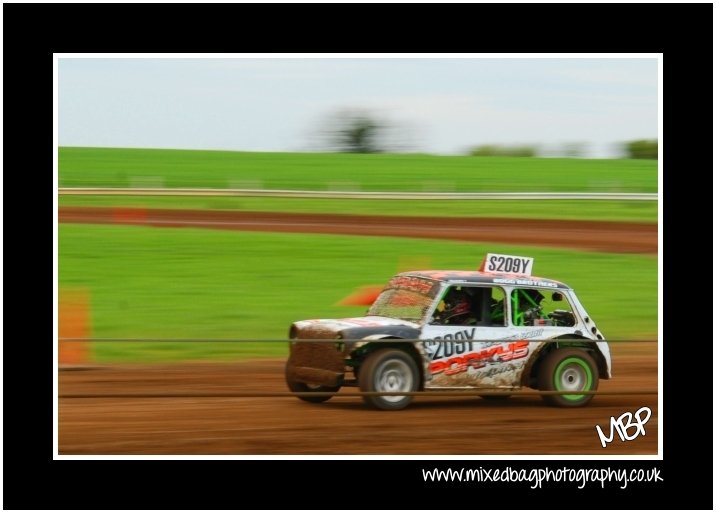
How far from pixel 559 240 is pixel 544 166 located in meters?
5.06

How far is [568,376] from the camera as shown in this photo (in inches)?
414

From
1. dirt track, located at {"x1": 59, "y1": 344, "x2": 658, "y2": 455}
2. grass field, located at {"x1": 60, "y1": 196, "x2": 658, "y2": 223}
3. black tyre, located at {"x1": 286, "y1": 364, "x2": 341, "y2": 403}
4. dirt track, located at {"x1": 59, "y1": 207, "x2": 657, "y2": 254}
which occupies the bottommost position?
dirt track, located at {"x1": 59, "y1": 344, "x2": 658, "y2": 455}

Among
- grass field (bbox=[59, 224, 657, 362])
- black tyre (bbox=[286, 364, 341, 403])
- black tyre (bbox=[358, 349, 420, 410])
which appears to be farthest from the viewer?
grass field (bbox=[59, 224, 657, 362])

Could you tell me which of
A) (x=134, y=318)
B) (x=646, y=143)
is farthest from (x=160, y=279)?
(x=646, y=143)

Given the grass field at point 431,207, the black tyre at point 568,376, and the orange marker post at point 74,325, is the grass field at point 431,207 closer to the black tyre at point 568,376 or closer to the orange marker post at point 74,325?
the orange marker post at point 74,325

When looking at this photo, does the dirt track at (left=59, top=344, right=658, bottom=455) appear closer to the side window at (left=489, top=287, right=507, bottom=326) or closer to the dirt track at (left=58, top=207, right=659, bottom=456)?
the dirt track at (left=58, top=207, right=659, bottom=456)

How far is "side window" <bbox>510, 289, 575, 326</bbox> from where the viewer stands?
414 inches

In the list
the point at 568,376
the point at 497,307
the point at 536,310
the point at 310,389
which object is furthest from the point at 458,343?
the point at 310,389

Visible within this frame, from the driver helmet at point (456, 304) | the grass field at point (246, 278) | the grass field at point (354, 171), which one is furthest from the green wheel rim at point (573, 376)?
the grass field at point (354, 171)

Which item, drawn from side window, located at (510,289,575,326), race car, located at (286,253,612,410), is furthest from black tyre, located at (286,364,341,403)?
side window, located at (510,289,575,326)

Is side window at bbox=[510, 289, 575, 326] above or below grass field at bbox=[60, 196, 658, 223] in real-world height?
below

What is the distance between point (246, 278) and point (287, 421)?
7.65 meters

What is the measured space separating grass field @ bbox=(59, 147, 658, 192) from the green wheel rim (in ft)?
42.4

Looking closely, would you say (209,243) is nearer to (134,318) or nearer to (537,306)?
(134,318)
